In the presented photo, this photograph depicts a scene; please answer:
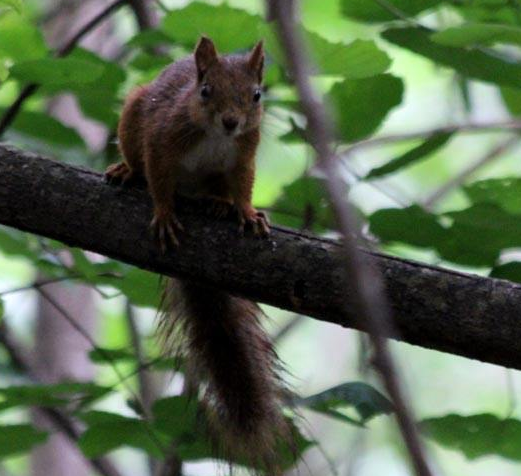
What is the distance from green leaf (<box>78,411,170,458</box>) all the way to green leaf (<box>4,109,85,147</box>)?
0.82 m

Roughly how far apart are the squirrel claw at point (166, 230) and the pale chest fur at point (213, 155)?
305mm

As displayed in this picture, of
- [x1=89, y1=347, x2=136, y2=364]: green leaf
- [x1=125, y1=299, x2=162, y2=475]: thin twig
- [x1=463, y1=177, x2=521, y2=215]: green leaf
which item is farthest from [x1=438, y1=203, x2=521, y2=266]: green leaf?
[x1=125, y1=299, x2=162, y2=475]: thin twig

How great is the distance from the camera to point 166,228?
2479 millimetres

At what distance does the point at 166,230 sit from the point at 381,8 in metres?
0.72

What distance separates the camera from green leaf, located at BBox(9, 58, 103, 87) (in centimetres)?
260

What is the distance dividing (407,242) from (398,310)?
0.99ft

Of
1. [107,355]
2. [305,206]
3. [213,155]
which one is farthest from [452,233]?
[107,355]

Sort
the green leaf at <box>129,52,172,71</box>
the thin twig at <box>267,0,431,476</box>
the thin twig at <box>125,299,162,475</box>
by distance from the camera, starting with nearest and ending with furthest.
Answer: the thin twig at <box>267,0,431,476</box> < the green leaf at <box>129,52,172,71</box> < the thin twig at <box>125,299,162,475</box>

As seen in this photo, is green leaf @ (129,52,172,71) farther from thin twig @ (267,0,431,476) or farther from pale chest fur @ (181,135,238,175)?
thin twig @ (267,0,431,476)

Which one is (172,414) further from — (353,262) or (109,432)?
(353,262)

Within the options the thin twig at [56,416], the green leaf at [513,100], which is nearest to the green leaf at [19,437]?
the thin twig at [56,416]

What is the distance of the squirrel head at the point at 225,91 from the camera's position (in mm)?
2758

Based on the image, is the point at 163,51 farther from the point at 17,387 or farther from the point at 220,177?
the point at 17,387

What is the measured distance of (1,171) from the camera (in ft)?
8.30
